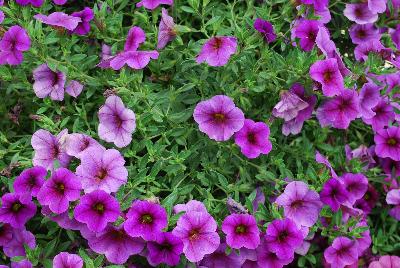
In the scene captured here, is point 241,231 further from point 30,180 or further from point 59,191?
point 30,180

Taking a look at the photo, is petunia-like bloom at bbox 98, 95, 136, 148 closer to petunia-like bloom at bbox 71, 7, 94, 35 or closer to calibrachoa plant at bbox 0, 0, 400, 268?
calibrachoa plant at bbox 0, 0, 400, 268

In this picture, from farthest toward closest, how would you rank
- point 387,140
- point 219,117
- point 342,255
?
1. point 387,140
2. point 342,255
3. point 219,117

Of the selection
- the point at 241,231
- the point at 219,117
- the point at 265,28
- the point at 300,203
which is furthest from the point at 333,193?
the point at 265,28

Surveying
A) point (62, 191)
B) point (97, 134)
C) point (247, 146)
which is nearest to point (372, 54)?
point (247, 146)

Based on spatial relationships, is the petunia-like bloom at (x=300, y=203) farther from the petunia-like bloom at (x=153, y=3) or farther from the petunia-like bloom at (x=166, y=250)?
the petunia-like bloom at (x=153, y=3)

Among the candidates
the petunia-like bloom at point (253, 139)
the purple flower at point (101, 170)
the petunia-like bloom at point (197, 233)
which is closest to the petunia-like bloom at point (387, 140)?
the petunia-like bloom at point (253, 139)

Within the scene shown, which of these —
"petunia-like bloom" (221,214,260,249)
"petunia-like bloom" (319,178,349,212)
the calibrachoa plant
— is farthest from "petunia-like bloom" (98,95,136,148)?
"petunia-like bloom" (319,178,349,212)

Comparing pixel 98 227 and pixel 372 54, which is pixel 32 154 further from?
pixel 372 54
